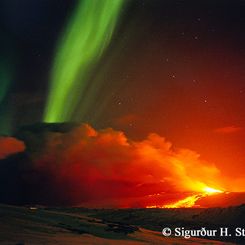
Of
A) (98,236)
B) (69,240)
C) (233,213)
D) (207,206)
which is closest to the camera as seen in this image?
(69,240)

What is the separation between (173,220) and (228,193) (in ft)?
28.4

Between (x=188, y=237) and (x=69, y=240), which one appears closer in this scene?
(x=69, y=240)

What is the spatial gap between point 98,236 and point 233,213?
1272cm

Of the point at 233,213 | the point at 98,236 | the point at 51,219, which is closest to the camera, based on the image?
the point at 98,236

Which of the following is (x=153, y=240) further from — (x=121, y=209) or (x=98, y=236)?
(x=121, y=209)

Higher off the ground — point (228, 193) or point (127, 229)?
point (228, 193)

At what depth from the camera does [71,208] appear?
31.3 metres

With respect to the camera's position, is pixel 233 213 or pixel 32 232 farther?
pixel 233 213

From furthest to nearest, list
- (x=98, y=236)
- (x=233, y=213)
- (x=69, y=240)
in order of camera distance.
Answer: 1. (x=233, y=213)
2. (x=98, y=236)
3. (x=69, y=240)

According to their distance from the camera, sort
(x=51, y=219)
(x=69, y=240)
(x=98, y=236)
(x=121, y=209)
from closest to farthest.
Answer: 1. (x=69, y=240)
2. (x=98, y=236)
3. (x=51, y=219)
4. (x=121, y=209)

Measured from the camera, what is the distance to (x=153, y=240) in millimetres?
14195

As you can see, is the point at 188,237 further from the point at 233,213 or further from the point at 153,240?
the point at 233,213

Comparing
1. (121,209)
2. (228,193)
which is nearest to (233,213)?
(228,193)

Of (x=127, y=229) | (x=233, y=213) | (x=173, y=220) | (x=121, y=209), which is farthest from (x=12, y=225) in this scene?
(x=121, y=209)
